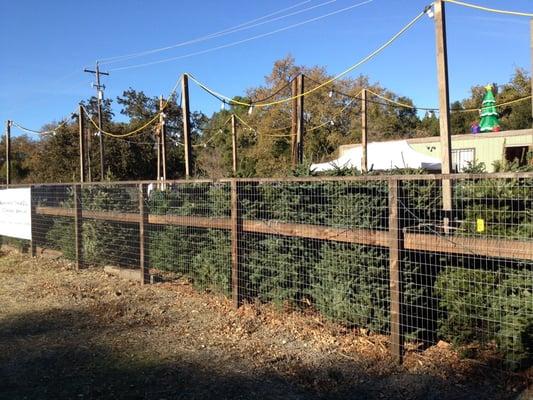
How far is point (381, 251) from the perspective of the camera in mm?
5152

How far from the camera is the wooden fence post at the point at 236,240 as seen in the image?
6.71 meters

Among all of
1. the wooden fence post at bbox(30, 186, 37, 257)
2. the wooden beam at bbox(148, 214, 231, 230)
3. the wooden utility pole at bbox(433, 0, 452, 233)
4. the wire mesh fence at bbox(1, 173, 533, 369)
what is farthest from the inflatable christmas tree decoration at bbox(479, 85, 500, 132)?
the wooden fence post at bbox(30, 186, 37, 257)

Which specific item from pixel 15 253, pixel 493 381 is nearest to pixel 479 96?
pixel 15 253

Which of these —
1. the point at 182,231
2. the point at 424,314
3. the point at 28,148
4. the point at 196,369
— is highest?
the point at 28,148

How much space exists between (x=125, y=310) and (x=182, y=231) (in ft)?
5.04

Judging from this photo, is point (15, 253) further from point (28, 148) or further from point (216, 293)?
point (28, 148)

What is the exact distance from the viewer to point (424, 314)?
5.01 metres

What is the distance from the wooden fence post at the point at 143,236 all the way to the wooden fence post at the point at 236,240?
2319 mm

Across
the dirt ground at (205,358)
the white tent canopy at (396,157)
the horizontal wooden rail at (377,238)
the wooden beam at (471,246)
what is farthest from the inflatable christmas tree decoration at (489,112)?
the wooden beam at (471,246)

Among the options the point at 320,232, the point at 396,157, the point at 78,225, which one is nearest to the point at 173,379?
the point at 320,232

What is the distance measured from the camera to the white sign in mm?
11648

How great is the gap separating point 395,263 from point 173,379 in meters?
2.28

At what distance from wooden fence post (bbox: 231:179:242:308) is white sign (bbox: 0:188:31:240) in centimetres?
678

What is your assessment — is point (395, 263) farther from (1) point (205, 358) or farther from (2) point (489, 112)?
(2) point (489, 112)
